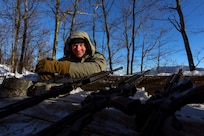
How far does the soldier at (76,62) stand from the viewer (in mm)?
2568

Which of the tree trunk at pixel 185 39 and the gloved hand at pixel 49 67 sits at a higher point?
the tree trunk at pixel 185 39

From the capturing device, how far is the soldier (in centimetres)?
257

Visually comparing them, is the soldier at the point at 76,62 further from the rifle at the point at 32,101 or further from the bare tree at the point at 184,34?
the bare tree at the point at 184,34

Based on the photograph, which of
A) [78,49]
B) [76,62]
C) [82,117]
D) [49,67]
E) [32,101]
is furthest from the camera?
[78,49]

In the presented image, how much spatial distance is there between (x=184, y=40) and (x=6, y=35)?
55.6 feet

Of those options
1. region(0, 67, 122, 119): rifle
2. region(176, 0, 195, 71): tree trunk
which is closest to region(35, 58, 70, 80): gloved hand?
region(0, 67, 122, 119): rifle

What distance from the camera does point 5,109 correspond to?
1.02 metres

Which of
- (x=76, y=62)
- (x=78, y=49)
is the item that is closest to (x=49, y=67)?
(x=76, y=62)

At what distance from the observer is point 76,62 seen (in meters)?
3.06

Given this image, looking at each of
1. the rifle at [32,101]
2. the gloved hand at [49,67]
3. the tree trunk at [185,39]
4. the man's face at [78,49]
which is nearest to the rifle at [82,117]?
the rifle at [32,101]

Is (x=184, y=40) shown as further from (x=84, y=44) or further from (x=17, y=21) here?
(x=17, y=21)

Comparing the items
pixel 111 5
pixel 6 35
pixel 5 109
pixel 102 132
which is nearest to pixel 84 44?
pixel 5 109

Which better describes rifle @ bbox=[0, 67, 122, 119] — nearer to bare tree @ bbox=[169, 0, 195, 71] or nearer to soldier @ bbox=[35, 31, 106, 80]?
soldier @ bbox=[35, 31, 106, 80]

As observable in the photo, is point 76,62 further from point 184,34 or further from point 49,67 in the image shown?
point 184,34
